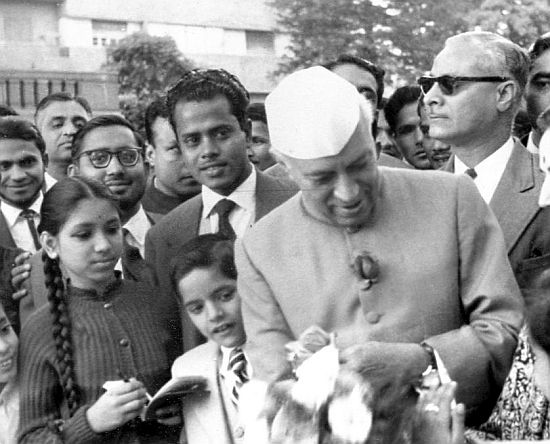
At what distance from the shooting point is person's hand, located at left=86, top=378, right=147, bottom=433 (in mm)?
3082

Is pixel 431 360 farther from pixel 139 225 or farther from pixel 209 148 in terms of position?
pixel 139 225

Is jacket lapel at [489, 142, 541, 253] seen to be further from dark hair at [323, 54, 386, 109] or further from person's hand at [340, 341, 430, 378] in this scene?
dark hair at [323, 54, 386, 109]

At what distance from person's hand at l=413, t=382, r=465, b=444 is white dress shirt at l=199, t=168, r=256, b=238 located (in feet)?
5.01

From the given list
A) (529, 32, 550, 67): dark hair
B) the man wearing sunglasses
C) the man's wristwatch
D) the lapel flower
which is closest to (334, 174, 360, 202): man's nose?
the lapel flower

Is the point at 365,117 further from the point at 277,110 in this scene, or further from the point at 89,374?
the point at 89,374

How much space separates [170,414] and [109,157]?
162cm

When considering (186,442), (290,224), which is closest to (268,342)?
(290,224)

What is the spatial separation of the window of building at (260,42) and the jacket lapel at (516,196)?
25335mm

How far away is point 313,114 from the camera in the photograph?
2275mm

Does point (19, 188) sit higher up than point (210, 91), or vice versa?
point (210, 91)

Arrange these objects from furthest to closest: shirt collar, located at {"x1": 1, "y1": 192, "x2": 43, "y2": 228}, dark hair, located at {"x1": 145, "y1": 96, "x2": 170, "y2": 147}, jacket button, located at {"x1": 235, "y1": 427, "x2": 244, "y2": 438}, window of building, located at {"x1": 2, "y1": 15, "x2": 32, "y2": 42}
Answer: window of building, located at {"x1": 2, "y1": 15, "x2": 32, "y2": 42} < dark hair, located at {"x1": 145, "y1": 96, "x2": 170, "y2": 147} < shirt collar, located at {"x1": 1, "y1": 192, "x2": 43, "y2": 228} < jacket button, located at {"x1": 235, "y1": 427, "x2": 244, "y2": 438}

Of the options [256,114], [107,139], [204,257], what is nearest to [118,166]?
[107,139]

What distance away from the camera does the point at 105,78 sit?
15836 millimetres

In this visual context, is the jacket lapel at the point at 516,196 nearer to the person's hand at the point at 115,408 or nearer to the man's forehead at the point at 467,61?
the man's forehead at the point at 467,61
